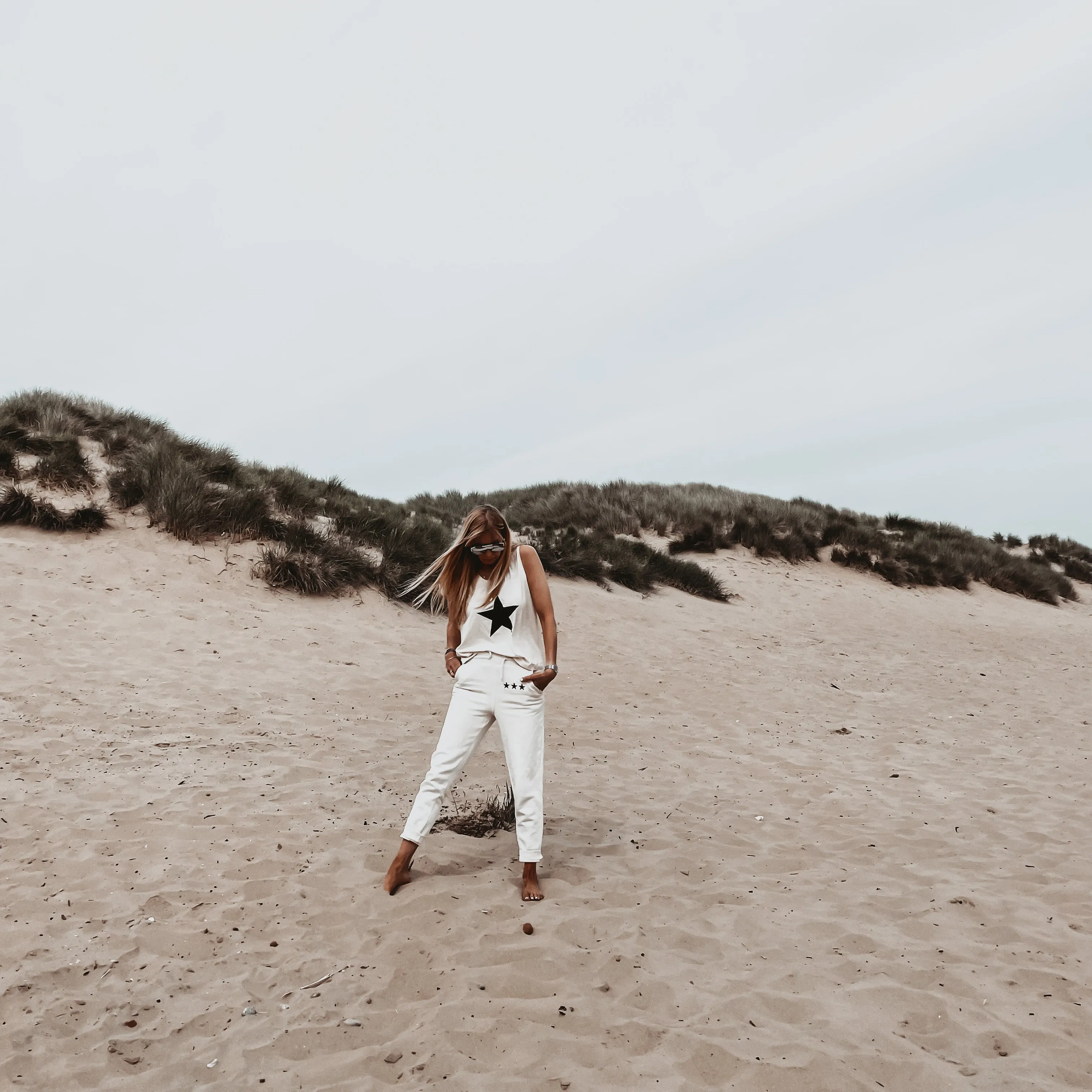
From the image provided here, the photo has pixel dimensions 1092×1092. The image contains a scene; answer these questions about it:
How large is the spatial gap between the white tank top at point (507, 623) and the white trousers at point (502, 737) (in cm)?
6

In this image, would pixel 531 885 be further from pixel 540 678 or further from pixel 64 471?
pixel 64 471

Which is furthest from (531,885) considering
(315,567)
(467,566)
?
(315,567)

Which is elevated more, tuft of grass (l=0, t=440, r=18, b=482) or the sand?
tuft of grass (l=0, t=440, r=18, b=482)

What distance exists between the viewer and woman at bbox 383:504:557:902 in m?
4.26

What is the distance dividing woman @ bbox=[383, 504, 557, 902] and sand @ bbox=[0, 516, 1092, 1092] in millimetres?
474

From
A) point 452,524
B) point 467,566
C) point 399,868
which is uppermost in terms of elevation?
point 452,524

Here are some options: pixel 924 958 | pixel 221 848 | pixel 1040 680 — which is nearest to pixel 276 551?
pixel 221 848

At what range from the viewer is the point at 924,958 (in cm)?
402

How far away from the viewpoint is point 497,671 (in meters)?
4.29

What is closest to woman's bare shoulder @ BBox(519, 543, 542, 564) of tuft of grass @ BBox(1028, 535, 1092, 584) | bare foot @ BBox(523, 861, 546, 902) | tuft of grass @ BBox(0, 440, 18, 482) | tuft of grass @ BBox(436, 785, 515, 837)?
bare foot @ BBox(523, 861, 546, 902)

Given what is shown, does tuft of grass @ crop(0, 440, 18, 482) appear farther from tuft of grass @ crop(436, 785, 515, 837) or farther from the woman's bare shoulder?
the woman's bare shoulder

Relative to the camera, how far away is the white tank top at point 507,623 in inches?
171

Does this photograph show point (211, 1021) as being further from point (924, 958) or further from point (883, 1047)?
point (924, 958)

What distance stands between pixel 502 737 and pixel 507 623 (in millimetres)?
622
